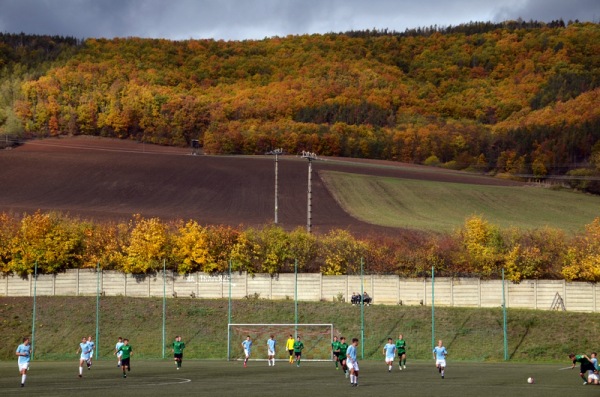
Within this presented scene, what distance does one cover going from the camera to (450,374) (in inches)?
1887

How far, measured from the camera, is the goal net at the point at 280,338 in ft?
212

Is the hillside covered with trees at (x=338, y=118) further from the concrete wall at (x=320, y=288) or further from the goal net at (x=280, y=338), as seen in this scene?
the goal net at (x=280, y=338)

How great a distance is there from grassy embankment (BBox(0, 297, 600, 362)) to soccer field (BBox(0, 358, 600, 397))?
17.2ft

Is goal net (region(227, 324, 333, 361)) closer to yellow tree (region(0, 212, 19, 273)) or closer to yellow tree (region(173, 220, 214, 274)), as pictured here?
yellow tree (region(173, 220, 214, 274))

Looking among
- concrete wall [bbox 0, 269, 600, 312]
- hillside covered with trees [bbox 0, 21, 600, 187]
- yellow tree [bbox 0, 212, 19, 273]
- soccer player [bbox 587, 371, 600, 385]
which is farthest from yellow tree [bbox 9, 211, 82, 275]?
hillside covered with trees [bbox 0, 21, 600, 187]

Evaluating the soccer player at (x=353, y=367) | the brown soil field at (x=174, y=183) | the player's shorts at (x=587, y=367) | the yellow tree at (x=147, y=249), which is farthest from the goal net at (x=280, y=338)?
the brown soil field at (x=174, y=183)

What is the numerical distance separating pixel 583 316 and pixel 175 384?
1381 inches

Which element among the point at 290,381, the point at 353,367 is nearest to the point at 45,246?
the point at 290,381

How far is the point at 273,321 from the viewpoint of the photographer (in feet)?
235

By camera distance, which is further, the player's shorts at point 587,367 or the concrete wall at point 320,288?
the concrete wall at point 320,288

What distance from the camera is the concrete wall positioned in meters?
73.0

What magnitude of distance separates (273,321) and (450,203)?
204ft

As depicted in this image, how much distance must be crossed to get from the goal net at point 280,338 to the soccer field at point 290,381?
18.2ft

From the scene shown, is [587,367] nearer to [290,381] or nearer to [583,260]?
[290,381]
